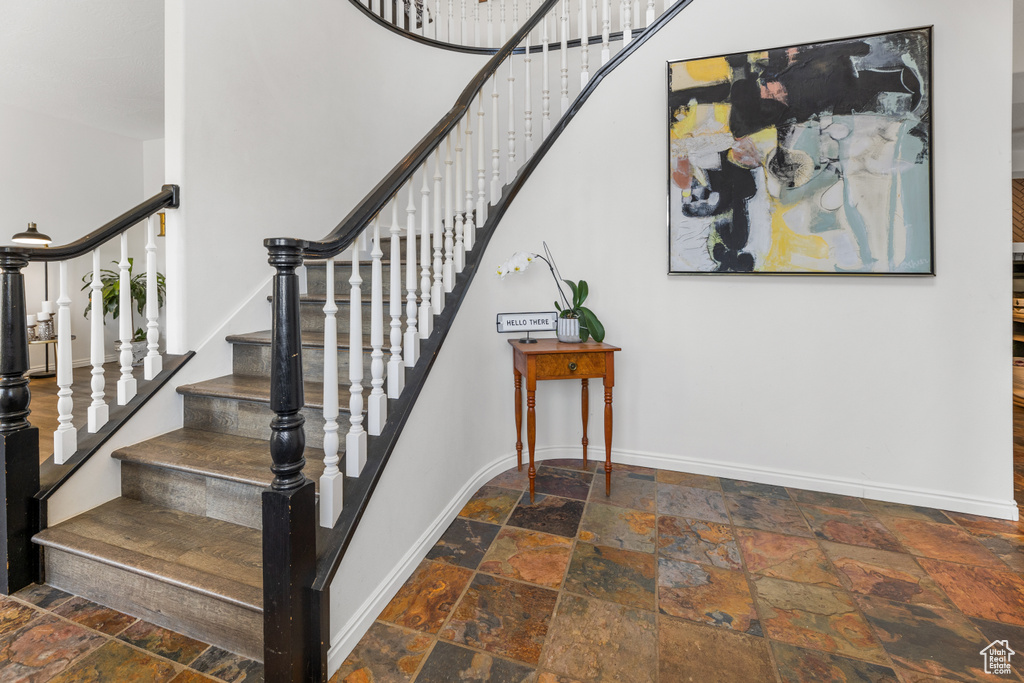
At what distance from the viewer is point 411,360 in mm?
1690

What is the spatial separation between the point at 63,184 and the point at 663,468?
6.14 meters

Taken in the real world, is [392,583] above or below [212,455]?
below

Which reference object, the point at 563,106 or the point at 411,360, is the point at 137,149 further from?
the point at 411,360

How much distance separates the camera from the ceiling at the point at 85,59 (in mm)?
2875

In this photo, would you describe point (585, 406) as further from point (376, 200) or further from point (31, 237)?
point (31, 237)

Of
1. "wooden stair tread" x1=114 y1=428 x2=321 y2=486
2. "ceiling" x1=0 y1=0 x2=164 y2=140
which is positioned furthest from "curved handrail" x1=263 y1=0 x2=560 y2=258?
"ceiling" x1=0 y1=0 x2=164 y2=140

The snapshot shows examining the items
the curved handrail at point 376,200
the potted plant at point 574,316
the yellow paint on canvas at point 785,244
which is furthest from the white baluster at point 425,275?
the yellow paint on canvas at point 785,244

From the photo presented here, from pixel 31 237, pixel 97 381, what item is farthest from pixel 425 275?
pixel 31 237

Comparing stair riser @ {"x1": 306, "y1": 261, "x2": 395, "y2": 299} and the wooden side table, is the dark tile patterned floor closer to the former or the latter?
the wooden side table

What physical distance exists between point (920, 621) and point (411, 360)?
72.2 inches

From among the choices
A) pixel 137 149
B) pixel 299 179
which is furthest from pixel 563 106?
pixel 137 149

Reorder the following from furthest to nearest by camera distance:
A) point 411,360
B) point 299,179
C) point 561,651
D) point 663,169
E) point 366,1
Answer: point 366,1, point 299,179, point 663,169, point 411,360, point 561,651

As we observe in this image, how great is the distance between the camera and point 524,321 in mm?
2418

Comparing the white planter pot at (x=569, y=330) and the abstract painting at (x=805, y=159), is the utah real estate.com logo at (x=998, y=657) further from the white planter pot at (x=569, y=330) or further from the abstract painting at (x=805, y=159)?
the white planter pot at (x=569, y=330)
